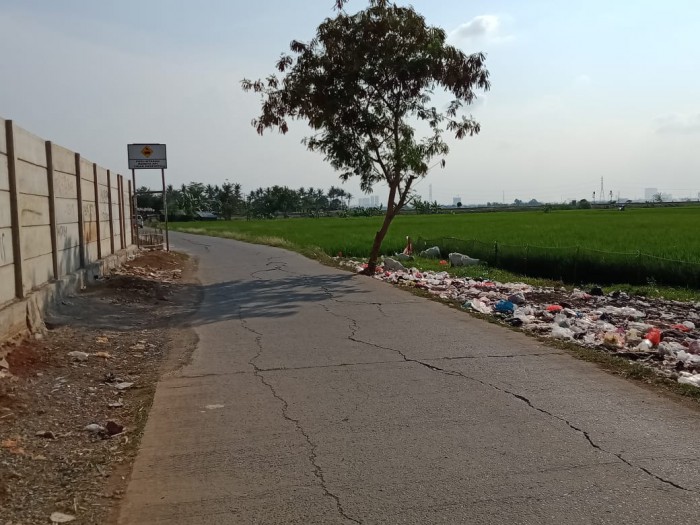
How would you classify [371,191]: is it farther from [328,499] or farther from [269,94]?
[328,499]

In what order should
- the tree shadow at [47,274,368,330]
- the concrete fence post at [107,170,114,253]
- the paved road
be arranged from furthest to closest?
the concrete fence post at [107,170,114,253] → the tree shadow at [47,274,368,330] → the paved road

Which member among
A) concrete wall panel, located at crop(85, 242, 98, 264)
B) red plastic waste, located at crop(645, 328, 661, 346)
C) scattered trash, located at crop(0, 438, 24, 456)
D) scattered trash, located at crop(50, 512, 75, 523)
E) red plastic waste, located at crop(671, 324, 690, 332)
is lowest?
red plastic waste, located at crop(671, 324, 690, 332)

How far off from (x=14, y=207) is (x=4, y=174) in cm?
41

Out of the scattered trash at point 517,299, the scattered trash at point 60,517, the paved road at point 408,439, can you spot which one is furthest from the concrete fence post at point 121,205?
the scattered trash at point 60,517

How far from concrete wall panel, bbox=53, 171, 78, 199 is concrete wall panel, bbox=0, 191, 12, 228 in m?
2.70

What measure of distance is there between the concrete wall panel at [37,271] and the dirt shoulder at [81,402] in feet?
1.85

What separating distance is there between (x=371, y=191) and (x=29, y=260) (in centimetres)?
1248

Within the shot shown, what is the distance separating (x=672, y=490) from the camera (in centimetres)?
383

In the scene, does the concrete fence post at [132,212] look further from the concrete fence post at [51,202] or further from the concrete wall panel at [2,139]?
the concrete wall panel at [2,139]

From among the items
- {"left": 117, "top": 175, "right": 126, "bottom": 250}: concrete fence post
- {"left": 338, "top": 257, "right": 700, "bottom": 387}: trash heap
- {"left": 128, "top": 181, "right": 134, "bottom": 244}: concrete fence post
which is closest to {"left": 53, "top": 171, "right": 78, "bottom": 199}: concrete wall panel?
{"left": 117, "top": 175, "right": 126, "bottom": 250}: concrete fence post

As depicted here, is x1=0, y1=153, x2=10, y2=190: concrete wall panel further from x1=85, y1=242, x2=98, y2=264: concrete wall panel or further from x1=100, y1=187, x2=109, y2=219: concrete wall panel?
x1=100, y1=187, x2=109, y2=219: concrete wall panel

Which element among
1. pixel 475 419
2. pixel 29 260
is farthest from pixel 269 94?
pixel 475 419

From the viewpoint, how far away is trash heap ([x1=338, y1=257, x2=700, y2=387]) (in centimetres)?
762

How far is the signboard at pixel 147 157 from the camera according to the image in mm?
25391
